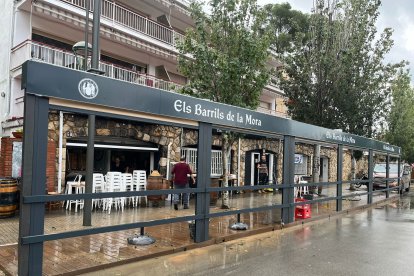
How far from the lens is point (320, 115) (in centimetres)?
1745

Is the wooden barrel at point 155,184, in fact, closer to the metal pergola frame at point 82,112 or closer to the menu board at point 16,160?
the menu board at point 16,160

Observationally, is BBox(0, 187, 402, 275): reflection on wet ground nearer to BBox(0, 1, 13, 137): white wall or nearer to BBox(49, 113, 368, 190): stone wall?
BBox(49, 113, 368, 190): stone wall

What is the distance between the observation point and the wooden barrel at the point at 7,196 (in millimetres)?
9407

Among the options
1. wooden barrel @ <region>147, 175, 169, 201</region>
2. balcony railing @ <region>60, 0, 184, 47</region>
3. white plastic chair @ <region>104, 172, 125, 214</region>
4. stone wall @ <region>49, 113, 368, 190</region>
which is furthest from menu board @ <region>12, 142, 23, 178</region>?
balcony railing @ <region>60, 0, 184, 47</region>

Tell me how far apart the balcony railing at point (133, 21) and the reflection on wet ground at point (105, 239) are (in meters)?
7.77

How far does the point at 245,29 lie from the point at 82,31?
746cm

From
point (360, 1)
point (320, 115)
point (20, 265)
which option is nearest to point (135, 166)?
point (320, 115)

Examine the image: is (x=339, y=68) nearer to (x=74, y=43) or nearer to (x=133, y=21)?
(x=133, y=21)

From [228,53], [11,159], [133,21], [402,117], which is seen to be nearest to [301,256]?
[228,53]

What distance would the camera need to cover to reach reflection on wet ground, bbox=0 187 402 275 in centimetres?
614

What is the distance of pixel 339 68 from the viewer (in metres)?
17.0

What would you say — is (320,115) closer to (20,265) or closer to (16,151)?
(16,151)

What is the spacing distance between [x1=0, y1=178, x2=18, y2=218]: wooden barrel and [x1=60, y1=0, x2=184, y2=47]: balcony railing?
7.98 meters

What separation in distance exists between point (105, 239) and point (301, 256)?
12.8ft
